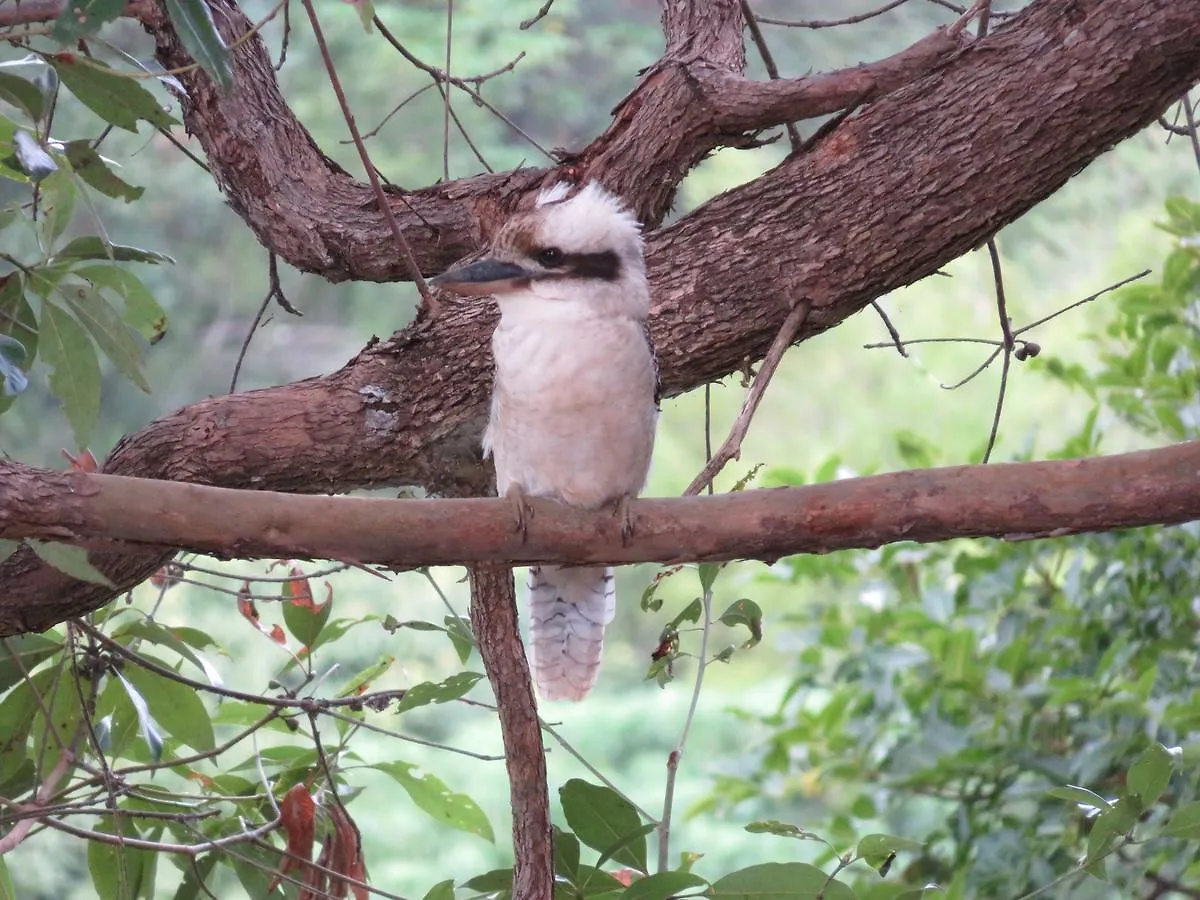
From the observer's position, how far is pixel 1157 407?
2148mm

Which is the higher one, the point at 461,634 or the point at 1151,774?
the point at 461,634

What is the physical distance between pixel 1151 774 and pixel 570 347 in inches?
30.3

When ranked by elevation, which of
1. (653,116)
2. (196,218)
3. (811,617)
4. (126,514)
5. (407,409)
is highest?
(196,218)

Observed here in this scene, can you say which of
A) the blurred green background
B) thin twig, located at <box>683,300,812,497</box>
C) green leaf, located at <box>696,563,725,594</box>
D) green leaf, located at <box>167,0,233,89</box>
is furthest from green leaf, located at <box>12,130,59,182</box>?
the blurred green background

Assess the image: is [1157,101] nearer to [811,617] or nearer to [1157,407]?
[1157,407]

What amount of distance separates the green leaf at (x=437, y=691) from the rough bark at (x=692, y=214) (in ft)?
0.90

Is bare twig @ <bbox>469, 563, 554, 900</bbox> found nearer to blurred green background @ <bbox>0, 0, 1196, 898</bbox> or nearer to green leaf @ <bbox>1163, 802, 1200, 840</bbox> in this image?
green leaf @ <bbox>1163, 802, 1200, 840</bbox>

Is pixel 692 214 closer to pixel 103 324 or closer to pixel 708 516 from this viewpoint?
pixel 708 516

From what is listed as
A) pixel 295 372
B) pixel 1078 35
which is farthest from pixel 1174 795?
pixel 295 372

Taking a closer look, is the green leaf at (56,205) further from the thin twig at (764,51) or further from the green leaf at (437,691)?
the thin twig at (764,51)

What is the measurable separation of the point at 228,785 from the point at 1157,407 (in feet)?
5.15

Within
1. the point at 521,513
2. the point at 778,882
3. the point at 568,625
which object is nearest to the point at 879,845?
the point at 778,882

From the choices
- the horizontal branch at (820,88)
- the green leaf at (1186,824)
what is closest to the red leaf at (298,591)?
the horizontal branch at (820,88)

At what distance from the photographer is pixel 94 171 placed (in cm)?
140
